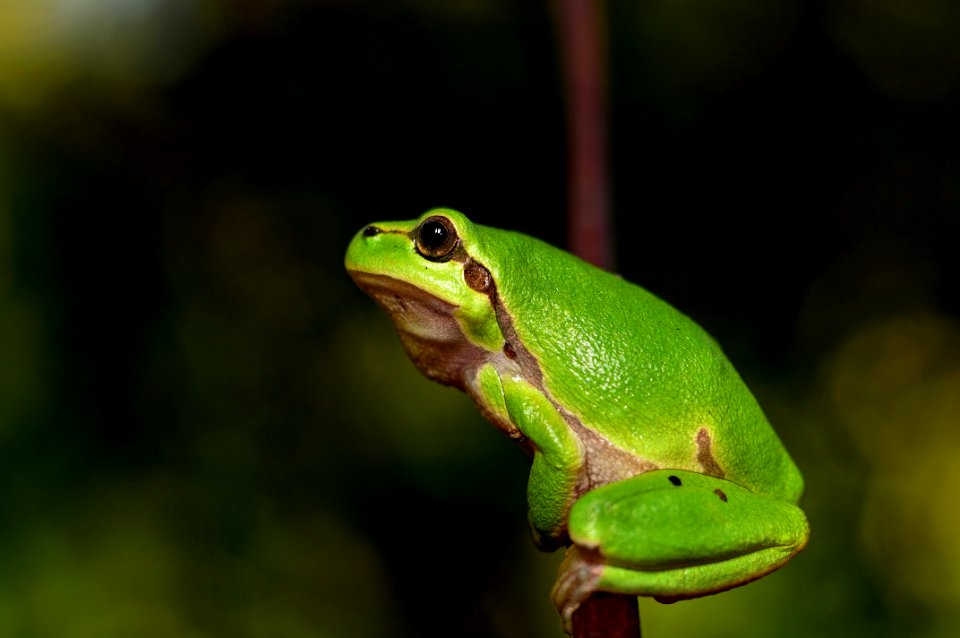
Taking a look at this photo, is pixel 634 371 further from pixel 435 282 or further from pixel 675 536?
pixel 435 282

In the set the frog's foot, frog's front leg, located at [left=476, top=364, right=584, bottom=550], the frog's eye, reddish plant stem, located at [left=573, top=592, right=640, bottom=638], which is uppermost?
the frog's eye

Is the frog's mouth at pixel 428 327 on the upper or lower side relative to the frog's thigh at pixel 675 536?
upper

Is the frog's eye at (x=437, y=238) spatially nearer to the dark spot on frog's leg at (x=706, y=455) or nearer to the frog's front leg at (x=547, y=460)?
the frog's front leg at (x=547, y=460)

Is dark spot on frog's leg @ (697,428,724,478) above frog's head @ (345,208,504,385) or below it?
below

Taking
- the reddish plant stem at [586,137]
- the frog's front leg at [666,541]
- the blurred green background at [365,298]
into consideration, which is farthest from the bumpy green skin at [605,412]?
the blurred green background at [365,298]

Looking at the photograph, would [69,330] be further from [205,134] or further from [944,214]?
[944,214]

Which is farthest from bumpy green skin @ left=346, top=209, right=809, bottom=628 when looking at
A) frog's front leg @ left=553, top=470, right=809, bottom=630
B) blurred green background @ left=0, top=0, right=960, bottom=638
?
blurred green background @ left=0, top=0, right=960, bottom=638

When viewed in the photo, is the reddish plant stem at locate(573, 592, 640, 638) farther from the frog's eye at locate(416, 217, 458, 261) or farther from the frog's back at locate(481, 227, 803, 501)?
the frog's eye at locate(416, 217, 458, 261)

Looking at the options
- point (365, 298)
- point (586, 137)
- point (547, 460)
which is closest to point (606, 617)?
point (547, 460)
